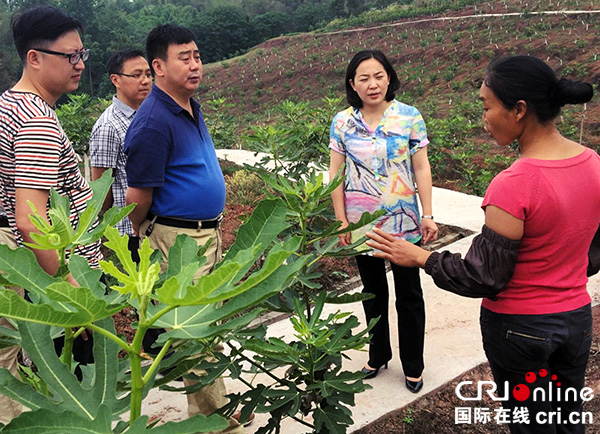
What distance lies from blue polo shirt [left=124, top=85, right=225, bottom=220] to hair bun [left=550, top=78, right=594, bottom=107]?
1364mm

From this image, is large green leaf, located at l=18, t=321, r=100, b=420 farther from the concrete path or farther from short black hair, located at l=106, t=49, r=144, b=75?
short black hair, located at l=106, t=49, r=144, b=75

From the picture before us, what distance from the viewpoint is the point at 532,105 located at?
1.76m

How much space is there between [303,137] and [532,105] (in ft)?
11.2

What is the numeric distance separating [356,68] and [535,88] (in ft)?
3.89

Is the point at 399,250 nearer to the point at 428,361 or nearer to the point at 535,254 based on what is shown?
the point at 535,254

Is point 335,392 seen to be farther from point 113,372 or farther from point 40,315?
point 40,315

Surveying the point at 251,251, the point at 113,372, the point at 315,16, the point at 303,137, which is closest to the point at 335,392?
the point at 113,372

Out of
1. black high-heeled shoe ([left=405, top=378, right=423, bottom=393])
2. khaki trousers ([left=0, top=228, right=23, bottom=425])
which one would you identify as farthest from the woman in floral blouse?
khaki trousers ([left=0, top=228, right=23, bottom=425])

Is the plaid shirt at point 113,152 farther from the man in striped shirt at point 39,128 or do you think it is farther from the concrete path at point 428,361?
the concrete path at point 428,361

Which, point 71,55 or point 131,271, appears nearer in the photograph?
point 131,271

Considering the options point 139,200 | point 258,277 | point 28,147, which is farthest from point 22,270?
point 139,200

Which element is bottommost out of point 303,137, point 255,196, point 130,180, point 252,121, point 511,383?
point 252,121

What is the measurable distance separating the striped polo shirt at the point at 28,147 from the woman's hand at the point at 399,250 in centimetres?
112

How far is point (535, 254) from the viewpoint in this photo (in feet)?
5.89
